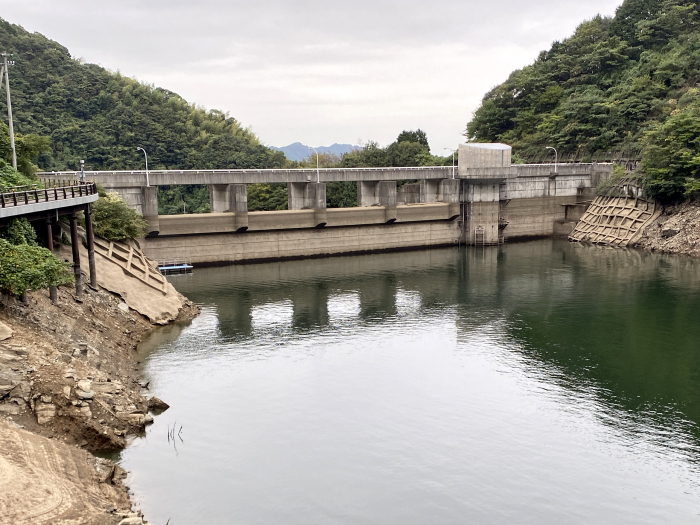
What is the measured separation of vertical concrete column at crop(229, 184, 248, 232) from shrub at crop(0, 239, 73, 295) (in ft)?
114

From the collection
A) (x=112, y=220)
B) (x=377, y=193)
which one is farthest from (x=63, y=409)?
(x=377, y=193)

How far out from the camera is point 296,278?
56.2m

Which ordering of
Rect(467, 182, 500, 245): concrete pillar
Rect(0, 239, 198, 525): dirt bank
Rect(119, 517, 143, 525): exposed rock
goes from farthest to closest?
Rect(467, 182, 500, 245): concrete pillar
Rect(0, 239, 198, 525): dirt bank
Rect(119, 517, 143, 525): exposed rock

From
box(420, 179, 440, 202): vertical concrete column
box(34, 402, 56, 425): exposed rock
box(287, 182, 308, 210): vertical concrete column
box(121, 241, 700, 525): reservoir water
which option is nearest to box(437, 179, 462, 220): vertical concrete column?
box(420, 179, 440, 202): vertical concrete column

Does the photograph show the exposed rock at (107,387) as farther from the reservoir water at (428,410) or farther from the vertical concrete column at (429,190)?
the vertical concrete column at (429,190)

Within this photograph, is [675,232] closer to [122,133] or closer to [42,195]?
[42,195]

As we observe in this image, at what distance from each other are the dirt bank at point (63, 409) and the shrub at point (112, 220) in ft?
32.6

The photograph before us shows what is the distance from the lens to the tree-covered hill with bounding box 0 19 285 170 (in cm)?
9419

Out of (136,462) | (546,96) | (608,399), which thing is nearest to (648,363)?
(608,399)

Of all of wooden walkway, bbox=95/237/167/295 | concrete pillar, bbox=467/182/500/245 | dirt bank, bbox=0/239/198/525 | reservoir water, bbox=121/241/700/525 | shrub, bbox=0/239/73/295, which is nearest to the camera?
dirt bank, bbox=0/239/198/525

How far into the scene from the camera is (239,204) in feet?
207

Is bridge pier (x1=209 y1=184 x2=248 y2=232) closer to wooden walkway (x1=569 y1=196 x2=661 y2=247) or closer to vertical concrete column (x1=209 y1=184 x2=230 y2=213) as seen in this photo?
vertical concrete column (x1=209 y1=184 x2=230 y2=213)

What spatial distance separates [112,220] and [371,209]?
1246 inches

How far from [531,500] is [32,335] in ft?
60.1
